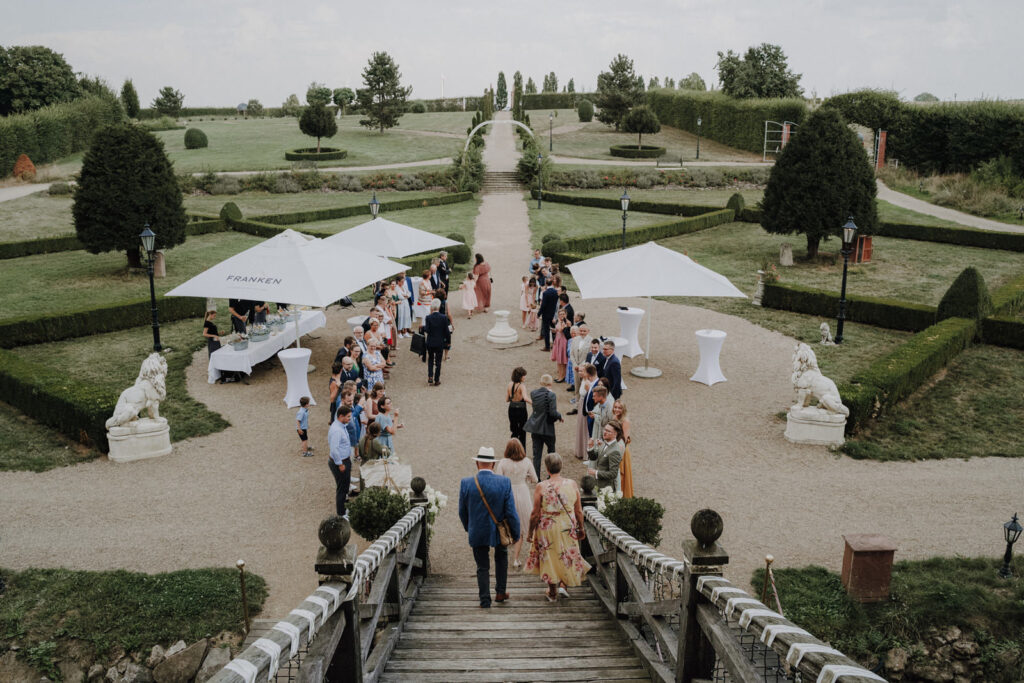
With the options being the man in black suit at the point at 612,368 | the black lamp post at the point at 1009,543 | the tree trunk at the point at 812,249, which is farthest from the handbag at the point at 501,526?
the tree trunk at the point at 812,249

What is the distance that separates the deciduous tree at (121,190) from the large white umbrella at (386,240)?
7058 millimetres

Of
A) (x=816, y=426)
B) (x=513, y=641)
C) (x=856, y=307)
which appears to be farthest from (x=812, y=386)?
(x=856, y=307)

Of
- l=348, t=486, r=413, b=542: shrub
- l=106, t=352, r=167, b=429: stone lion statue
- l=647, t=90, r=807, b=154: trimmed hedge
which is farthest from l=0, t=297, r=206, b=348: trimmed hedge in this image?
l=647, t=90, r=807, b=154: trimmed hedge

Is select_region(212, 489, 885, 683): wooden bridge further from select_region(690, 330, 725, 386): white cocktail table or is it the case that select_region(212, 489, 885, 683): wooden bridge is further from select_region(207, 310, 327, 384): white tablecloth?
select_region(207, 310, 327, 384): white tablecloth

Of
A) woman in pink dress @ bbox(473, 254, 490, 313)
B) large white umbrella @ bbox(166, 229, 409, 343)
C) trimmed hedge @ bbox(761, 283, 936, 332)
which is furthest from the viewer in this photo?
woman in pink dress @ bbox(473, 254, 490, 313)

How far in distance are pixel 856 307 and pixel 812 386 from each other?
8.42m

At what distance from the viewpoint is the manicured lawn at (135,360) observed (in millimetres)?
12719

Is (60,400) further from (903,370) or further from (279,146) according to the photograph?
(279,146)

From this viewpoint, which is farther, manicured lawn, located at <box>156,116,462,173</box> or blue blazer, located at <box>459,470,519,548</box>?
manicured lawn, located at <box>156,116,462,173</box>

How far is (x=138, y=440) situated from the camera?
11.2 meters

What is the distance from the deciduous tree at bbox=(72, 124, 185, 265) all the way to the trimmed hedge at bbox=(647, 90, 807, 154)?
4403 cm

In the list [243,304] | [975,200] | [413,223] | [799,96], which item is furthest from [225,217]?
[799,96]

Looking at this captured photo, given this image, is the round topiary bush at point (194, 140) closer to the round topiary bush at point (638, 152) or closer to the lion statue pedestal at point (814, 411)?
the round topiary bush at point (638, 152)

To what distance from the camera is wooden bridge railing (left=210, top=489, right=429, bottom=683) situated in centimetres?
313
